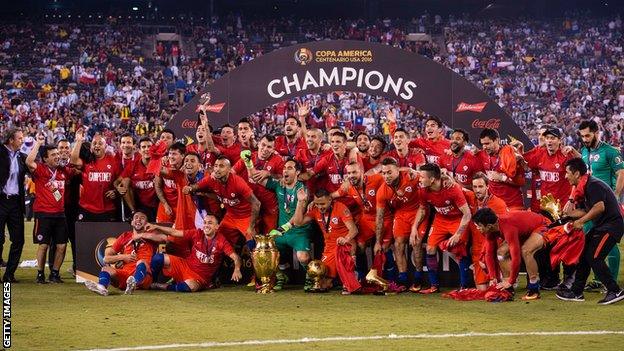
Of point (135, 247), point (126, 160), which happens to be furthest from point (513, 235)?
point (126, 160)

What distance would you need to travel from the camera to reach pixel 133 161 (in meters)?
13.2

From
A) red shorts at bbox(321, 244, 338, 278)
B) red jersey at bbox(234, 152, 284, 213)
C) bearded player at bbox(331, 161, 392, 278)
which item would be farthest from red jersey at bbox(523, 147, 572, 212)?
red jersey at bbox(234, 152, 284, 213)

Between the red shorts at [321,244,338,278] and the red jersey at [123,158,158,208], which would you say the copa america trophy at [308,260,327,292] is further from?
the red jersey at [123,158,158,208]

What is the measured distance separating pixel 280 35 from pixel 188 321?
111 ft

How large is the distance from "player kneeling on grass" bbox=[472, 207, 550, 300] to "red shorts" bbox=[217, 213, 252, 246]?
2900 millimetres

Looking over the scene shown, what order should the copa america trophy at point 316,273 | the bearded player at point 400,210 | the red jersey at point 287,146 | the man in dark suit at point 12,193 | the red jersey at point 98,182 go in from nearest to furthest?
the copa america trophy at point 316,273, the bearded player at point 400,210, the man in dark suit at point 12,193, the red jersey at point 98,182, the red jersey at point 287,146

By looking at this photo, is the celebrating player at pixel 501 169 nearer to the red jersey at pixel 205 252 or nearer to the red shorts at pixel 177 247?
the red jersey at pixel 205 252

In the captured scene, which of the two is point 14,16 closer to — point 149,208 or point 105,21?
point 105,21

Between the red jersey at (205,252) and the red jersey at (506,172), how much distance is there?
3.31 metres

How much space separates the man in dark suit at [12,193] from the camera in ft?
41.4

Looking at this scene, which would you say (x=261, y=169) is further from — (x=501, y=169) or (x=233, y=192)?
(x=501, y=169)

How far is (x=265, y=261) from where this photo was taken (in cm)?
1165

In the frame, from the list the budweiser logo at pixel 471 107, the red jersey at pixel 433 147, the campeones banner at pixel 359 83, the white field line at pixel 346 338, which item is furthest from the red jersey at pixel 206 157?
the white field line at pixel 346 338

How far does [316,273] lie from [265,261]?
60cm
